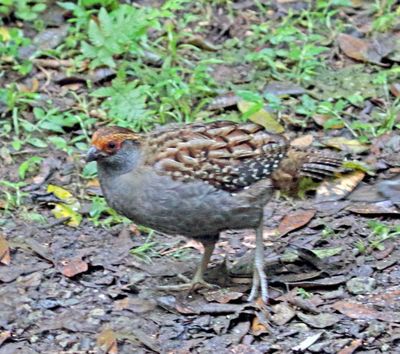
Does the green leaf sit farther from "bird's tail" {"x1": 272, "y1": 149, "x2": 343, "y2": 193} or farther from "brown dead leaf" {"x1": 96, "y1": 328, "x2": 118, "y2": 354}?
"brown dead leaf" {"x1": 96, "y1": 328, "x2": 118, "y2": 354}

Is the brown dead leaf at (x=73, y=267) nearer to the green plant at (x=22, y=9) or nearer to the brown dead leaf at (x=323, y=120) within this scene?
the brown dead leaf at (x=323, y=120)

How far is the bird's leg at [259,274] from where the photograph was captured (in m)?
7.00

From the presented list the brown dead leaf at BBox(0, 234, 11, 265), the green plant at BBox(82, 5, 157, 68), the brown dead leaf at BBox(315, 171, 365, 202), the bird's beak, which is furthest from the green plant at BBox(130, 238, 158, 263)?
the green plant at BBox(82, 5, 157, 68)

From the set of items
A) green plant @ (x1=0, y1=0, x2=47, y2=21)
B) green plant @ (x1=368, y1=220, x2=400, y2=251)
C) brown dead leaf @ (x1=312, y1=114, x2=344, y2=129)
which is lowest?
brown dead leaf @ (x1=312, y1=114, x2=344, y2=129)

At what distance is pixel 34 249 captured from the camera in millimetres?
7664

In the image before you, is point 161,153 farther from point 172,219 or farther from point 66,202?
point 66,202

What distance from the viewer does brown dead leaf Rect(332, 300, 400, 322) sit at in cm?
664

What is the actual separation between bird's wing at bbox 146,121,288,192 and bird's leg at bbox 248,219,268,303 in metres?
0.41

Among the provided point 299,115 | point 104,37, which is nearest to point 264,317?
point 299,115

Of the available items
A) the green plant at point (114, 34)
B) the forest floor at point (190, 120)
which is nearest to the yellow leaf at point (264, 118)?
the forest floor at point (190, 120)

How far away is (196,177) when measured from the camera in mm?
6770

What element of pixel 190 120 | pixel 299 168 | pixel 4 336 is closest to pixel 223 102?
pixel 190 120

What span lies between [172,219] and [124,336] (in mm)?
799

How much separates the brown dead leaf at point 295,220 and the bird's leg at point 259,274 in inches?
31.6
